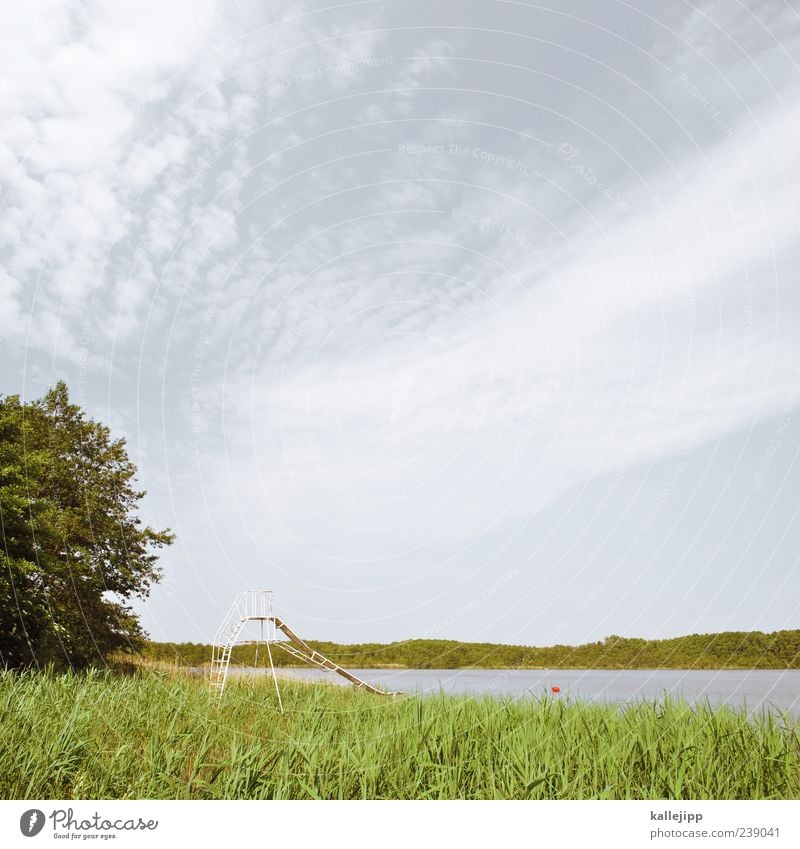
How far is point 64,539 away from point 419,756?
18.6 metres

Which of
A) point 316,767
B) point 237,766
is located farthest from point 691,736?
point 237,766

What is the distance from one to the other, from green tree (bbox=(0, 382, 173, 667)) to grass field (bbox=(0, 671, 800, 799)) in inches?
401

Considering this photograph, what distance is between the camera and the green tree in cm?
1906

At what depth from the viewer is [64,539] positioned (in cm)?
2239
